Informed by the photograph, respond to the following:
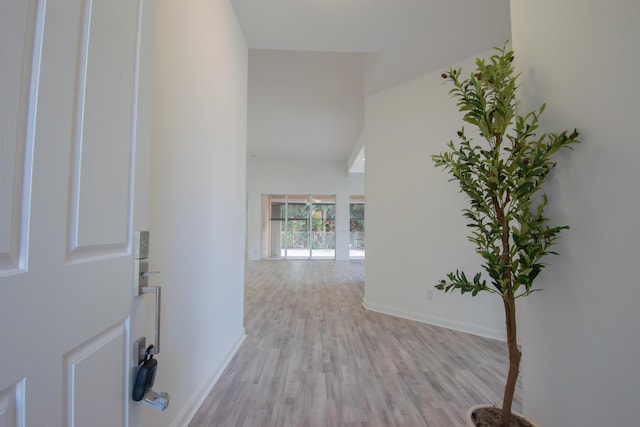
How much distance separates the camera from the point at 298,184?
31.9ft

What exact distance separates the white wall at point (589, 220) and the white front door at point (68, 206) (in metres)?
1.57

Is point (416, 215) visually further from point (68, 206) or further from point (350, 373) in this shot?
point (68, 206)

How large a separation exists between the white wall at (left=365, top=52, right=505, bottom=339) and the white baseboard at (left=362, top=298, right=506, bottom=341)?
0.01m

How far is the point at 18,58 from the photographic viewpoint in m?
0.48

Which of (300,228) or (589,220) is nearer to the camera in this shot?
(589,220)

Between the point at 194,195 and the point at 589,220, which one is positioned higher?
the point at 194,195

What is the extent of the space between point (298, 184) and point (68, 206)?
9167mm

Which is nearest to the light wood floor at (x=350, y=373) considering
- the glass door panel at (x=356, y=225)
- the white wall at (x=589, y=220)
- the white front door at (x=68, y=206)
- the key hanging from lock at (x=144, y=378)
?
the white wall at (x=589, y=220)

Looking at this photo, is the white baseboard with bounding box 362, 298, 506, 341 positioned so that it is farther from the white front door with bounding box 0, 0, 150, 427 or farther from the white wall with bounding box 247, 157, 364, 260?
the white wall with bounding box 247, 157, 364, 260

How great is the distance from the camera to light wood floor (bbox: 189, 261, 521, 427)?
5.84 feet

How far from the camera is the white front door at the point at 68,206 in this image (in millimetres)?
472

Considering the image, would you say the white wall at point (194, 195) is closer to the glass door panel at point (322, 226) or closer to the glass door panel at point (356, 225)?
the glass door panel at point (322, 226)

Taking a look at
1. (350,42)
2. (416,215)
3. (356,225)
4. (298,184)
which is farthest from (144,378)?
(356,225)

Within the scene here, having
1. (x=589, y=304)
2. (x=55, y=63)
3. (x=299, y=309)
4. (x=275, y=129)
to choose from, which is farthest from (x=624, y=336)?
(x=275, y=129)
